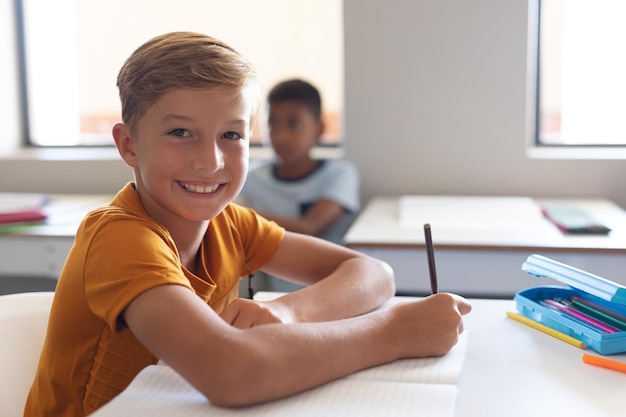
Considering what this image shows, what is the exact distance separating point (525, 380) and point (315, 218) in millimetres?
1665

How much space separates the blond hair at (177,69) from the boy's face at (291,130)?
1594 millimetres

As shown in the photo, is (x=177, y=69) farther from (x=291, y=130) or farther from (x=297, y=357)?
(x=291, y=130)

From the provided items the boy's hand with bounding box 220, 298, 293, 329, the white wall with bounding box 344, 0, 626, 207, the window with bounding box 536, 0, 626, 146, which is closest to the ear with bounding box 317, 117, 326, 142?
the white wall with bounding box 344, 0, 626, 207

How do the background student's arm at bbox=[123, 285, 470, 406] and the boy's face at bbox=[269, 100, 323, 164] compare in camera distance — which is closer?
the background student's arm at bbox=[123, 285, 470, 406]

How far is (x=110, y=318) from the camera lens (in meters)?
1.00

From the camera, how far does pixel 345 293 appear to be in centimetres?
131

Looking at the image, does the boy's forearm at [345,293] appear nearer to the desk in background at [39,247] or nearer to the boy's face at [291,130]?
the desk in background at [39,247]

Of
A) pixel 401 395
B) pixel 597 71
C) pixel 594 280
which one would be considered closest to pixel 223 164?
pixel 401 395

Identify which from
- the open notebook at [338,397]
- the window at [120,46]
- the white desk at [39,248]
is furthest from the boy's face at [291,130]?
the open notebook at [338,397]

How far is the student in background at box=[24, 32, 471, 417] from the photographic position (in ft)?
3.07

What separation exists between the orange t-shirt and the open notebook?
0.12m

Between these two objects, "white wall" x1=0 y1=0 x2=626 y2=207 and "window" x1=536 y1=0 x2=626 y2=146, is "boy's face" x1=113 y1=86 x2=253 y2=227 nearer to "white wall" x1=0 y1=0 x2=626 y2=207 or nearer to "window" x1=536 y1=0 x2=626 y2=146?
"white wall" x1=0 y1=0 x2=626 y2=207

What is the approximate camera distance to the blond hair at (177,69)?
1141 mm

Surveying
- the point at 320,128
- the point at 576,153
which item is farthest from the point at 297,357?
the point at 576,153
